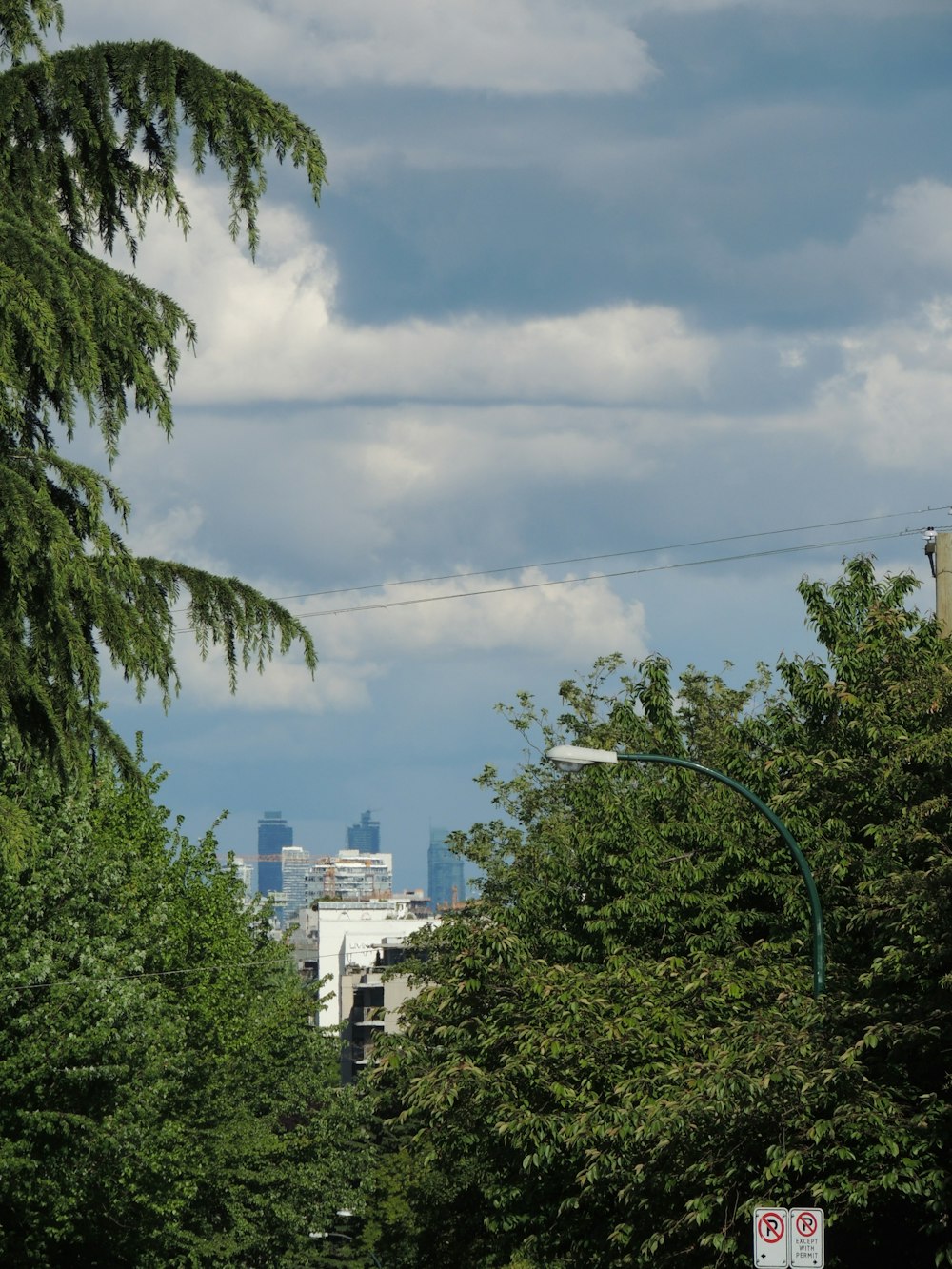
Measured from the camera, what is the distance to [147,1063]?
24219 millimetres

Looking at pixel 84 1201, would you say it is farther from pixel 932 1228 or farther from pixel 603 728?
pixel 603 728

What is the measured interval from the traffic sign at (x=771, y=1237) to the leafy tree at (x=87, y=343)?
6386 millimetres

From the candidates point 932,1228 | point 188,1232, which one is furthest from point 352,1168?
point 932,1228

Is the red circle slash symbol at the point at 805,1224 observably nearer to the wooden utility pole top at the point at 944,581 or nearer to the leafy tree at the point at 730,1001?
the leafy tree at the point at 730,1001

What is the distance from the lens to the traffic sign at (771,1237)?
13.2 metres

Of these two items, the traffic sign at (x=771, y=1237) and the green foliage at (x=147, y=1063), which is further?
the green foliage at (x=147, y=1063)

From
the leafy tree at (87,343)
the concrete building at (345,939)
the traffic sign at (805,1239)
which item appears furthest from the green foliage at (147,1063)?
the concrete building at (345,939)

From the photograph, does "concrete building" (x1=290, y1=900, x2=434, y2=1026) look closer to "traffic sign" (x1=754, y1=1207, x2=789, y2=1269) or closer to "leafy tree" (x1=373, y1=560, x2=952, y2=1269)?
"leafy tree" (x1=373, y1=560, x2=952, y2=1269)

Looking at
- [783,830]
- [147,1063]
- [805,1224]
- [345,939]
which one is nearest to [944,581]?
[783,830]

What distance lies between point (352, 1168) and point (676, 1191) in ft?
83.7

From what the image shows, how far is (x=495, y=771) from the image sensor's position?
129ft

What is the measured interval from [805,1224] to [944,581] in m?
9.34

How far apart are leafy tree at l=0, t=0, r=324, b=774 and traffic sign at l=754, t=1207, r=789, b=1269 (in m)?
6.39

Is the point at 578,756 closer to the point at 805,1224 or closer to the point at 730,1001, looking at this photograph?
the point at 730,1001
